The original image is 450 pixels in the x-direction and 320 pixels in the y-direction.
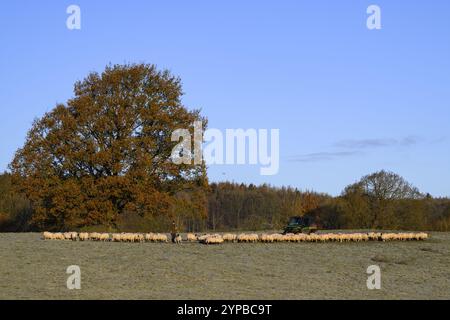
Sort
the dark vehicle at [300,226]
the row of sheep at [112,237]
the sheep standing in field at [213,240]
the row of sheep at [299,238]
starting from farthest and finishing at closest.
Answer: the dark vehicle at [300,226], the row of sheep at [112,237], the row of sheep at [299,238], the sheep standing in field at [213,240]

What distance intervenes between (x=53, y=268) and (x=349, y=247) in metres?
17.1

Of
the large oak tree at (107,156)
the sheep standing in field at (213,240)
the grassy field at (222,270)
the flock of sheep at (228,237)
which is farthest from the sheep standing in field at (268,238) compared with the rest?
the large oak tree at (107,156)

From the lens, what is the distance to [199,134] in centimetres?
4906

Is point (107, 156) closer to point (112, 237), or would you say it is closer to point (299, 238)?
point (112, 237)

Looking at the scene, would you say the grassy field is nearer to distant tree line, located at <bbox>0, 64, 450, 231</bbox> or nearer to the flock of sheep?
the flock of sheep

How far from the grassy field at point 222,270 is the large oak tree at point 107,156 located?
28.8ft

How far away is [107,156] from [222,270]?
2109 centimetres

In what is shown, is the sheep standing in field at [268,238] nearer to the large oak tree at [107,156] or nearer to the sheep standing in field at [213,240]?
the sheep standing in field at [213,240]

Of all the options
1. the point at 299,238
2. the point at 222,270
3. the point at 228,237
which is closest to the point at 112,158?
the point at 228,237

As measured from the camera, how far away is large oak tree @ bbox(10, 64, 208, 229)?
4553 cm

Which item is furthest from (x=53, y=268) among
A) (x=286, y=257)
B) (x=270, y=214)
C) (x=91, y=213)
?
(x=270, y=214)

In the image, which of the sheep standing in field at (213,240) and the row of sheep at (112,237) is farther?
the row of sheep at (112,237)

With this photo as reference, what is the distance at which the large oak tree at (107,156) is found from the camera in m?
45.5

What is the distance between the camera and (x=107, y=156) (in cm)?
4466
